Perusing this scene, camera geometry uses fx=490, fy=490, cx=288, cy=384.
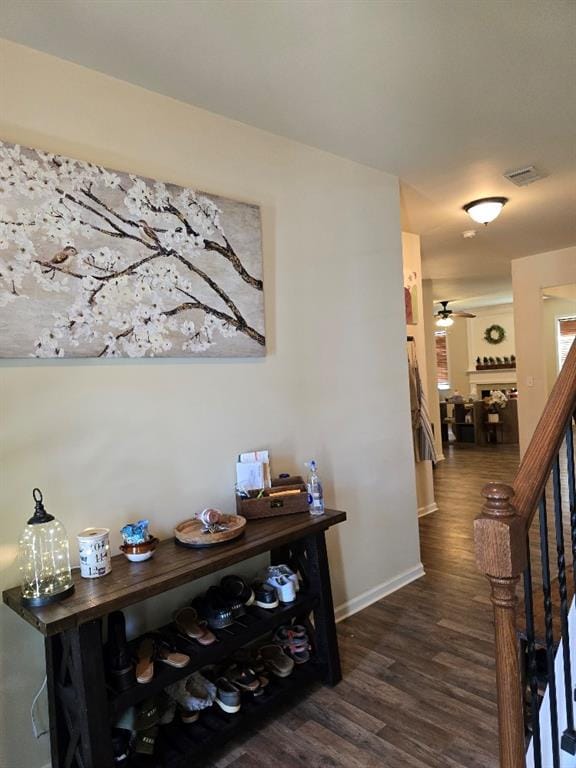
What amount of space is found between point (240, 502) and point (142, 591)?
2.25 feet

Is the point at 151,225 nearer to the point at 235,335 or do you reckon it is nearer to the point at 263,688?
the point at 235,335

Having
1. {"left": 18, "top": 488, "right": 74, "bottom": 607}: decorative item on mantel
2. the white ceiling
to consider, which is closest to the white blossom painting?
the white ceiling

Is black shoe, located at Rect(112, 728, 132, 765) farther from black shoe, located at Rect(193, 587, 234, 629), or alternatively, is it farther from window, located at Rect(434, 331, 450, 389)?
window, located at Rect(434, 331, 450, 389)

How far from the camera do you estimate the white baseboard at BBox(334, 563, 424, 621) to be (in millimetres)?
2639

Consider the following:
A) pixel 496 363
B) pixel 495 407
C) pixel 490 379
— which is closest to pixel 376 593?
pixel 495 407

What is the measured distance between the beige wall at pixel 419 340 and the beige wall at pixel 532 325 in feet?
6.06

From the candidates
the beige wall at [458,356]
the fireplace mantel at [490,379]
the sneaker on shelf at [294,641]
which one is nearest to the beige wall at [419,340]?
the sneaker on shelf at [294,641]

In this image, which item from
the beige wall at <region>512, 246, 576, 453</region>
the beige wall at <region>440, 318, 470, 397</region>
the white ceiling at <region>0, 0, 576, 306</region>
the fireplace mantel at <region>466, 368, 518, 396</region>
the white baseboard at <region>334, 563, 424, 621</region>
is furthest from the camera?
the beige wall at <region>440, 318, 470, 397</region>

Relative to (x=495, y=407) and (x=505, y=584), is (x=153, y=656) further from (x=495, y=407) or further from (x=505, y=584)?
(x=495, y=407)

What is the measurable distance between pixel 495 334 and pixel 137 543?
9.97 meters

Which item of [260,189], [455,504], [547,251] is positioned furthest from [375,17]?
[547,251]

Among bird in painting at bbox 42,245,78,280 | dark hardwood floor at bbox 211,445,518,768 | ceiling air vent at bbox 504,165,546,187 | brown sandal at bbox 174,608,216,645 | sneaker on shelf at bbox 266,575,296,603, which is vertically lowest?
dark hardwood floor at bbox 211,445,518,768

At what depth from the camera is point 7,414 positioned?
1.63 m

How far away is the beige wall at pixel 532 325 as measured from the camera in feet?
18.1
